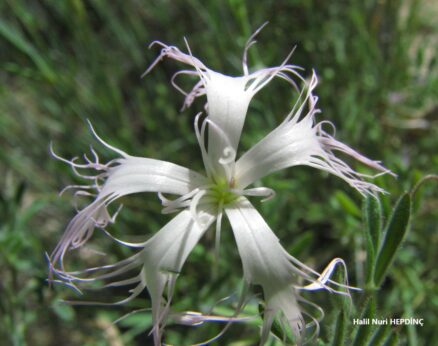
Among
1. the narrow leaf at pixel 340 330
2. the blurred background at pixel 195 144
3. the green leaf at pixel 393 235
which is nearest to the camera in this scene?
the narrow leaf at pixel 340 330

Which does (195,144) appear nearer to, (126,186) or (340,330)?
(126,186)

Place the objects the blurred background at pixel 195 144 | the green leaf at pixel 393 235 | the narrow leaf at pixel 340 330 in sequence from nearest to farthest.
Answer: the narrow leaf at pixel 340 330 < the green leaf at pixel 393 235 < the blurred background at pixel 195 144

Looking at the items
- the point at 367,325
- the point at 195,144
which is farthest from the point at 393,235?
the point at 195,144

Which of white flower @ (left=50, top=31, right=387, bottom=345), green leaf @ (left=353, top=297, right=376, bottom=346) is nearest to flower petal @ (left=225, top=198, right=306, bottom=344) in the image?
white flower @ (left=50, top=31, right=387, bottom=345)

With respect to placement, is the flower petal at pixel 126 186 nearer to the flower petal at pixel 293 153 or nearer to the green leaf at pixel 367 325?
the flower petal at pixel 293 153

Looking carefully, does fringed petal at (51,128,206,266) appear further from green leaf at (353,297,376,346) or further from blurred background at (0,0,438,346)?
blurred background at (0,0,438,346)

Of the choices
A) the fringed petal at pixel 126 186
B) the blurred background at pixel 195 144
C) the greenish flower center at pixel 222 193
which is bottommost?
the blurred background at pixel 195 144

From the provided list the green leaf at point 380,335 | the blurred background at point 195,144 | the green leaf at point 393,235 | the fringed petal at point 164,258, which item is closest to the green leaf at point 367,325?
the green leaf at point 380,335
